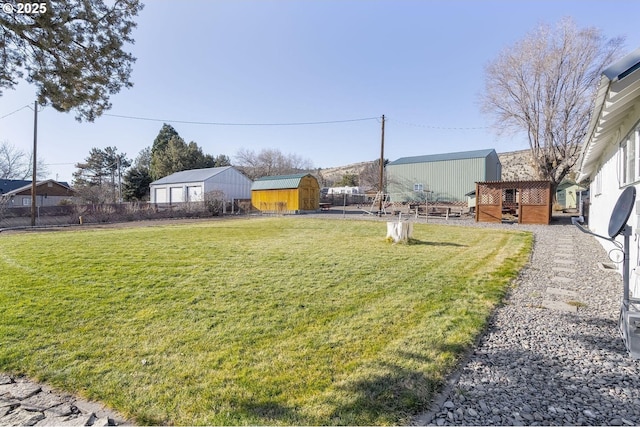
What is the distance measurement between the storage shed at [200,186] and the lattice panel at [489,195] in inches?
821

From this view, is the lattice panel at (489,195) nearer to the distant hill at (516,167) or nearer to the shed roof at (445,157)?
the shed roof at (445,157)

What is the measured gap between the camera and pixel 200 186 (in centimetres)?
2925

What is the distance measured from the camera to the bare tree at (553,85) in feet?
58.1

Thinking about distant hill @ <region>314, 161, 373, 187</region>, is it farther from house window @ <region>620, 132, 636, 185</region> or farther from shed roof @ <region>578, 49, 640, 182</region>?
house window @ <region>620, 132, 636, 185</region>

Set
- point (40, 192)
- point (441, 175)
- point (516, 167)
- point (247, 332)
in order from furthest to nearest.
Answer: point (516, 167) < point (40, 192) < point (441, 175) < point (247, 332)

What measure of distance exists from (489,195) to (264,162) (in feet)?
134

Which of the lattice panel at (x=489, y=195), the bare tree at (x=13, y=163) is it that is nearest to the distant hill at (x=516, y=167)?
the lattice panel at (x=489, y=195)

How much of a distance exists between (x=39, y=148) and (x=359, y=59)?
1843cm

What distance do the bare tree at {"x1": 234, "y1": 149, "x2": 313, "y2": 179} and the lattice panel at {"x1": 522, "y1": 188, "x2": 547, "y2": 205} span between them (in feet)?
131

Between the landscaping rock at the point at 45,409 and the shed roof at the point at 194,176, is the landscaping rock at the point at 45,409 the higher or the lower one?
the lower one

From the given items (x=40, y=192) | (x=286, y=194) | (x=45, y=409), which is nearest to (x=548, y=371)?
(x=45, y=409)

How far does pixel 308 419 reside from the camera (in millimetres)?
1766

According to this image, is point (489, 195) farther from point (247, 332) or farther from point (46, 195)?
point (46, 195)

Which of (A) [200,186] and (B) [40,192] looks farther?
(B) [40,192]
